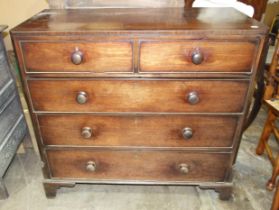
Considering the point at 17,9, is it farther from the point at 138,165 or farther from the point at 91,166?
the point at 138,165

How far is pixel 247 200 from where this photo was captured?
154 cm

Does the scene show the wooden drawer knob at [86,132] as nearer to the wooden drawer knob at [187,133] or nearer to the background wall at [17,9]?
the wooden drawer knob at [187,133]

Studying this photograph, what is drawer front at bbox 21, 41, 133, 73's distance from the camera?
3.50 feet

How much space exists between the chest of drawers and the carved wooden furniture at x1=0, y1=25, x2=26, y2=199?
29 cm

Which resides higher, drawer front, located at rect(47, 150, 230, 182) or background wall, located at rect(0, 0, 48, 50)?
background wall, located at rect(0, 0, 48, 50)

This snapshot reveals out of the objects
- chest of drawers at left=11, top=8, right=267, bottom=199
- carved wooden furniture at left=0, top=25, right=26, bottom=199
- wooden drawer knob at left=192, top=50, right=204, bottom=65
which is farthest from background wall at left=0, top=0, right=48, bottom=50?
wooden drawer knob at left=192, top=50, right=204, bottom=65

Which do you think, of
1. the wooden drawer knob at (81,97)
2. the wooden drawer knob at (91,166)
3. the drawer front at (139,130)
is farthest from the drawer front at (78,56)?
the wooden drawer knob at (91,166)

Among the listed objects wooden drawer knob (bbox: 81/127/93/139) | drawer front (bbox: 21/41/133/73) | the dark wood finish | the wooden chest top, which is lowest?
the dark wood finish

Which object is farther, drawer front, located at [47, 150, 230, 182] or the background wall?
the background wall

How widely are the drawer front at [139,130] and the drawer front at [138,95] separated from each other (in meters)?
0.06

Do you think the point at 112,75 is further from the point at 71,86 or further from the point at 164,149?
the point at 164,149

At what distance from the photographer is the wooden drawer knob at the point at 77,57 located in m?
1.06

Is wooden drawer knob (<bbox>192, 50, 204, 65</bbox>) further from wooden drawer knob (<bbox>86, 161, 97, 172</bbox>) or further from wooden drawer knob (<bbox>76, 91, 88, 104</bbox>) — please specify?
wooden drawer knob (<bbox>86, 161, 97, 172</bbox>)

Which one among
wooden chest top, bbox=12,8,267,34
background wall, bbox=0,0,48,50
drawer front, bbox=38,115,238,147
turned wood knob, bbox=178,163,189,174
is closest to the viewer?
wooden chest top, bbox=12,8,267,34
